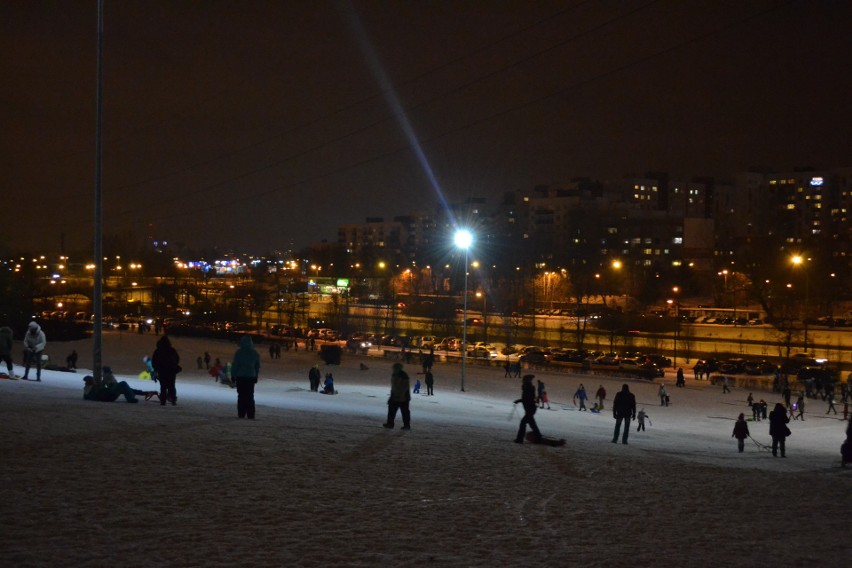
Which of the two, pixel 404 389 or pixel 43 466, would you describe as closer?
pixel 43 466

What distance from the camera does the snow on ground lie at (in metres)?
7.31

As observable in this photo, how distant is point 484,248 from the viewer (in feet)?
449

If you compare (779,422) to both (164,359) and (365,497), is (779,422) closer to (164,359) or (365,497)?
(365,497)

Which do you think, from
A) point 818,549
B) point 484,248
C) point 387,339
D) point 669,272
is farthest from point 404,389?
point 484,248

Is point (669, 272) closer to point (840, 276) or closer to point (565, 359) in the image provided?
point (840, 276)

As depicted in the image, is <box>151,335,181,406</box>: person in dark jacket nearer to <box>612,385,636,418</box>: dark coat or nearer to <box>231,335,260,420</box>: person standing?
<box>231,335,260,420</box>: person standing

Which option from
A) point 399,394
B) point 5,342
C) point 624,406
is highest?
point 5,342

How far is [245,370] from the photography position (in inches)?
588

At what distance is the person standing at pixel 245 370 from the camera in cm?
1493

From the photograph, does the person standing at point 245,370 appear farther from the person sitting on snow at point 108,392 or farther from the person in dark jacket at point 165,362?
the person sitting on snow at point 108,392

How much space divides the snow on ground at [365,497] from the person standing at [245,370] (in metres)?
0.55

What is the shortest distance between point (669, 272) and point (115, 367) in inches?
3260

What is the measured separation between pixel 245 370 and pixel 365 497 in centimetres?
621

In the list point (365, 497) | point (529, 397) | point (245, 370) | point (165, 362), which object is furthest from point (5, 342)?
point (365, 497)
